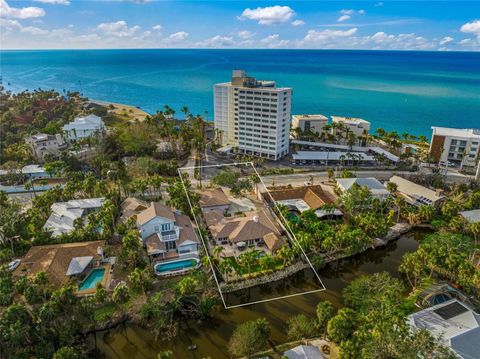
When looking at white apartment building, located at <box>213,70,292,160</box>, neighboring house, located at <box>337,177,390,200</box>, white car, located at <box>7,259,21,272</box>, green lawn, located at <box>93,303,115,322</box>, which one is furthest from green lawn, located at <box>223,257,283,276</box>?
white apartment building, located at <box>213,70,292,160</box>

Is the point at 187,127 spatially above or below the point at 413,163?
above

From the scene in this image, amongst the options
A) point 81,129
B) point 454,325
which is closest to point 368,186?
Answer: point 454,325

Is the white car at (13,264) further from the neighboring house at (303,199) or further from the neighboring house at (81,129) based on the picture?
the neighboring house at (81,129)

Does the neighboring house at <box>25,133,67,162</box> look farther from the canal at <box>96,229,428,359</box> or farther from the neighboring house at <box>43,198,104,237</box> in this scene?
the canal at <box>96,229,428,359</box>

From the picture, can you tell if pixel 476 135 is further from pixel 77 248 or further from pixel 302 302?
pixel 77 248

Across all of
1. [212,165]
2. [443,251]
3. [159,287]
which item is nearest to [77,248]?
[159,287]

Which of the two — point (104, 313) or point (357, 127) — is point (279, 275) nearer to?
point (104, 313)

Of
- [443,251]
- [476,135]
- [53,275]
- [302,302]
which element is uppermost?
[476,135]
